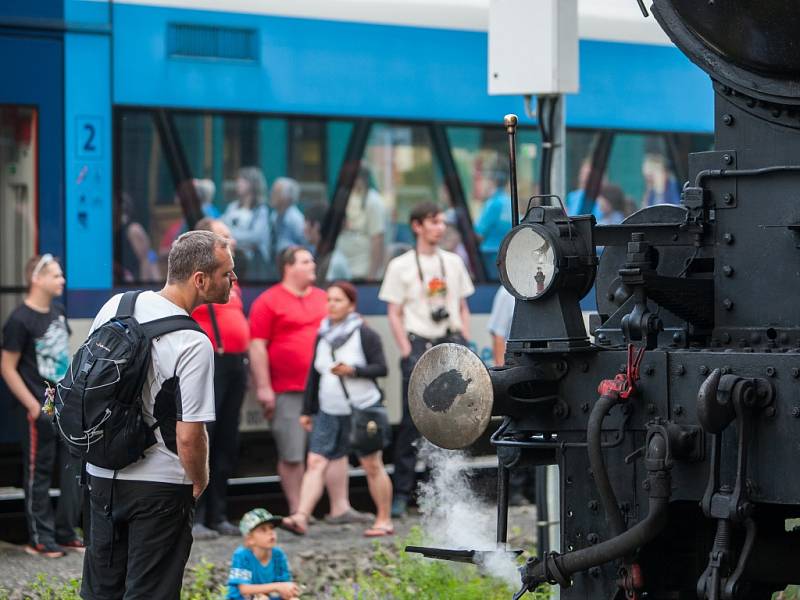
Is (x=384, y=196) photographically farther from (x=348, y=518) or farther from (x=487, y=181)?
(x=348, y=518)

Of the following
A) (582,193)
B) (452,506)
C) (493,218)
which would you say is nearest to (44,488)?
(452,506)

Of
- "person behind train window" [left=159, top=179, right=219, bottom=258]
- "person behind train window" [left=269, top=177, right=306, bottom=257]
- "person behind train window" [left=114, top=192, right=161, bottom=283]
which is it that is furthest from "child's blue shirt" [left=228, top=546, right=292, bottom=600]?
"person behind train window" [left=269, top=177, right=306, bottom=257]

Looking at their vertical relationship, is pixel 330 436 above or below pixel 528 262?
below

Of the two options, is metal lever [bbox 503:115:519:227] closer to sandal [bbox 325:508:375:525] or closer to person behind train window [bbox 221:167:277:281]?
sandal [bbox 325:508:375:525]

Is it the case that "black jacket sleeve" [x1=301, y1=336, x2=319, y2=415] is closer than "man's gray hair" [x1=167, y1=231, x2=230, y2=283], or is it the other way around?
"man's gray hair" [x1=167, y1=231, x2=230, y2=283]

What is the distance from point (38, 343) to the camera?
8547mm

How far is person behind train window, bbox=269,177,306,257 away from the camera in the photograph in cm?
998

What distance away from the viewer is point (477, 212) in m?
10.7

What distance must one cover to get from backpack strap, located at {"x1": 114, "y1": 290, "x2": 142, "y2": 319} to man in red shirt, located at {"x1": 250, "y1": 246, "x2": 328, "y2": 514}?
4.05 metres

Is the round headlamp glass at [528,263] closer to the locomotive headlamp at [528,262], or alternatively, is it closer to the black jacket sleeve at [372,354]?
the locomotive headlamp at [528,262]

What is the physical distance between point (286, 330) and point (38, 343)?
1.60m

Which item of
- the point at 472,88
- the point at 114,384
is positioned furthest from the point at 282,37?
the point at 114,384

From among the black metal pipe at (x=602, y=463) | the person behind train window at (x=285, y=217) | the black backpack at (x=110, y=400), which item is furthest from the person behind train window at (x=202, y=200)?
the black metal pipe at (x=602, y=463)

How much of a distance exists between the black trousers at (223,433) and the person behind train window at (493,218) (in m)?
2.20
